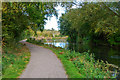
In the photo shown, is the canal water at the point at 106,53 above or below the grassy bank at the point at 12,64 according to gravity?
below

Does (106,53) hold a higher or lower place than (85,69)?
lower

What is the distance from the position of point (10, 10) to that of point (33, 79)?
7.81 metres

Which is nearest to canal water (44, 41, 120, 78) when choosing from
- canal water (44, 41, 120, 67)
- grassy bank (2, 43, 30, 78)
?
canal water (44, 41, 120, 67)

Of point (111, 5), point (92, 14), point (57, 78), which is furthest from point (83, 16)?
point (57, 78)

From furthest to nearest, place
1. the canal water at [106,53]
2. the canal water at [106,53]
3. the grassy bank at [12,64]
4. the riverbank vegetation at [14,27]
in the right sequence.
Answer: the canal water at [106,53] → the canal water at [106,53] → the riverbank vegetation at [14,27] → the grassy bank at [12,64]

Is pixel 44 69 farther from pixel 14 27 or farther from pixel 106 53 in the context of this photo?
pixel 106 53

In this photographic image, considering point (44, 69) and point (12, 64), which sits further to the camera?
point (12, 64)

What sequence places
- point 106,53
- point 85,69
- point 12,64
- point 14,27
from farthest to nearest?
1. point 106,53
2. point 14,27
3. point 12,64
4. point 85,69

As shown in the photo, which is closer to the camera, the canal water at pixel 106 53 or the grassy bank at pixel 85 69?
the grassy bank at pixel 85 69

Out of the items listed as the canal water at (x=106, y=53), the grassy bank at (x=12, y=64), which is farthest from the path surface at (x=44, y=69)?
the canal water at (x=106, y=53)

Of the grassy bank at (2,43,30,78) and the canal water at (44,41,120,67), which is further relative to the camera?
the canal water at (44,41,120,67)

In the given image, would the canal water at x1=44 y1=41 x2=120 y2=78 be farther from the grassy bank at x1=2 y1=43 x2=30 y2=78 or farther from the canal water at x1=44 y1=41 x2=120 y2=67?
the grassy bank at x1=2 y1=43 x2=30 y2=78

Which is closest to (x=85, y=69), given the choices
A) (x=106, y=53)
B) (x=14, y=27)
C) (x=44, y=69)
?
(x=44, y=69)

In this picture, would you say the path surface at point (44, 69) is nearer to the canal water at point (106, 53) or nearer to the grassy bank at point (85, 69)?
the grassy bank at point (85, 69)
